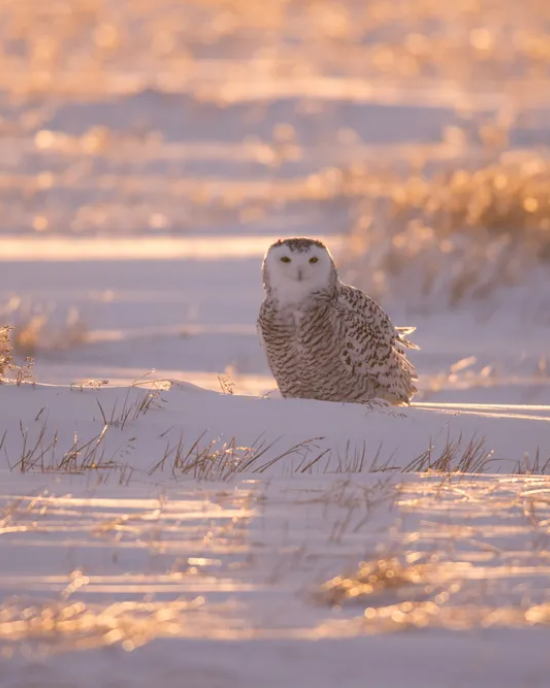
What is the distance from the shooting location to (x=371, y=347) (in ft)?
25.6

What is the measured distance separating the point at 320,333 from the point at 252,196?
10.9 m

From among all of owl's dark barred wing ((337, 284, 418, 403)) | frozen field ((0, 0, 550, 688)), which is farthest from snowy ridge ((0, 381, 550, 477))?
owl's dark barred wing ((337, 284, 418, 403))

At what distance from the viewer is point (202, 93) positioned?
26375 mm

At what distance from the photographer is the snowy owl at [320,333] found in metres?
7.71

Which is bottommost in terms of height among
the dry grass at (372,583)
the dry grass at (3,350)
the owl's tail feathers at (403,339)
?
the dry grass at (372,583)

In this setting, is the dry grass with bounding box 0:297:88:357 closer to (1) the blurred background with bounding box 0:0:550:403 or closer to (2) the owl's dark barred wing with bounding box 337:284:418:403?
(1) the blurred background with bounding box 0:0:550:403

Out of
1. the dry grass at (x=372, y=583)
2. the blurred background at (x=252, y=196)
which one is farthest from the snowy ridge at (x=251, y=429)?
the dry grass at (x=372, y=583)

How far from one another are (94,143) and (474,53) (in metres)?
16.5

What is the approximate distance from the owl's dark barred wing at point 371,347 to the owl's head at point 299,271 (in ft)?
0.53

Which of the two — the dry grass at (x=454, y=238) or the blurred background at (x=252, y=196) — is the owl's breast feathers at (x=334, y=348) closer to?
the blurred background at (x=252, y=196)

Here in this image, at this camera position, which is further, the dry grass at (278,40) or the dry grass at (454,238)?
the dry grass at (278,40)

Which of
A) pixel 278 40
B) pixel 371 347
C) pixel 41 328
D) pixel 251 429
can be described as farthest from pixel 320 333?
pixel 278 40

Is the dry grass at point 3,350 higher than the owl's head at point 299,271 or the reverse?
the reverse

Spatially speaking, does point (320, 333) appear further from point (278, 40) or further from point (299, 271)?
point (278, 40)
